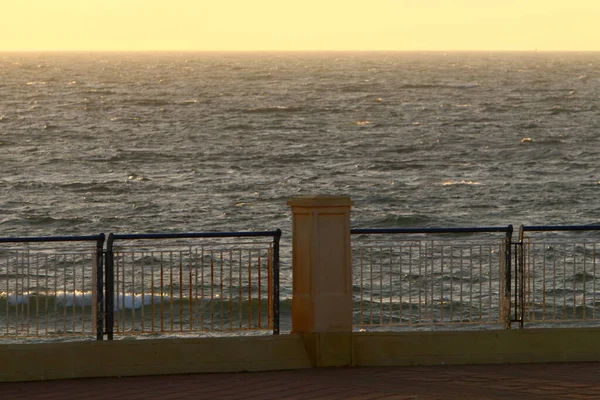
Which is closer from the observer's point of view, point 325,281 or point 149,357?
point 149,357

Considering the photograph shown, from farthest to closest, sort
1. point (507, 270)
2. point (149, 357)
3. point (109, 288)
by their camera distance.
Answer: point (507, 270), point (109, 288), point (149, 357)

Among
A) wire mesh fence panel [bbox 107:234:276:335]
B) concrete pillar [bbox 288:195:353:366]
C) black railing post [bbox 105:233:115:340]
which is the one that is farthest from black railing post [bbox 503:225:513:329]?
black railing post [bbox 105:233:115:340]

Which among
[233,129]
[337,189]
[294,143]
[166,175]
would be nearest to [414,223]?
[337,189]

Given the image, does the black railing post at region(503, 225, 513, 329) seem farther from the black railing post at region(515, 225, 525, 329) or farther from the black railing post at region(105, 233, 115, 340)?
the black railing post at region(105, 233, 115, 340)

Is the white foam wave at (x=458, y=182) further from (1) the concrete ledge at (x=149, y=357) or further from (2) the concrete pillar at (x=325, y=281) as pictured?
(1) the concrete ledge at (x=149, y=357)

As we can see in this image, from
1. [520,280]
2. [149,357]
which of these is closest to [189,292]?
[149,357]

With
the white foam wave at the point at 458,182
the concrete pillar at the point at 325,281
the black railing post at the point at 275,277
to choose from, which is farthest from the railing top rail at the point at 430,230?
the white foam wave at the point at 458,182

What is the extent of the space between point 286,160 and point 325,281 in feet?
173

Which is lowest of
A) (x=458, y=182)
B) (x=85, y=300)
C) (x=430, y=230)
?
(x=458, y=182)

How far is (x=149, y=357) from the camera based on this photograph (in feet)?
33.2

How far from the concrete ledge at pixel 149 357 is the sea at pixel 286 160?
17301 millimetres

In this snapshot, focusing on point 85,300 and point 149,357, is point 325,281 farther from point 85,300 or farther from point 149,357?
point 85,300

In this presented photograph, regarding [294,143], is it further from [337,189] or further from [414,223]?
[414,223]

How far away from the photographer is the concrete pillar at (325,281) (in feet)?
33.9
